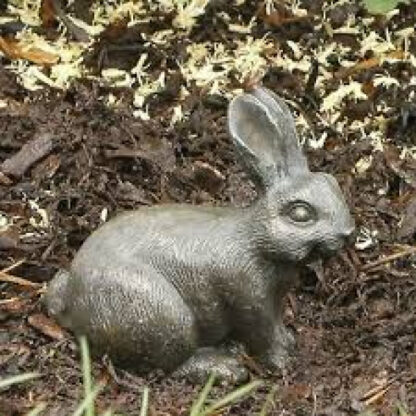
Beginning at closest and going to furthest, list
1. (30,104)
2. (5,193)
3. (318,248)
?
1. (318,248)
2. (5,193)
3. (30,104)

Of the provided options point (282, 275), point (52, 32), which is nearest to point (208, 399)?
point (282, 275)

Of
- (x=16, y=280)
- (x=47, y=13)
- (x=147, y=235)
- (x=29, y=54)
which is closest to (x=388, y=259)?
(x=147, y=235)

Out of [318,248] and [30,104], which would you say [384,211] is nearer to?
[318,248]

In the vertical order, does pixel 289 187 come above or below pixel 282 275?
above

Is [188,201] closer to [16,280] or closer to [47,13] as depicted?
[16,280]

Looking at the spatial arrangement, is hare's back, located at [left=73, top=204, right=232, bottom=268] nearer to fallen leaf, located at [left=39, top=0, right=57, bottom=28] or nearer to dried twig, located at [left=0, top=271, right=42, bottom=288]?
dried twig, located at [left=0, top=271, right=42, bottom=288]

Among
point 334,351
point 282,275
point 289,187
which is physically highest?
point 289,187
